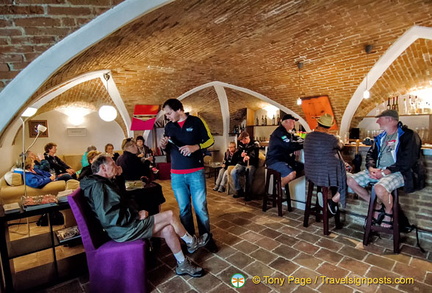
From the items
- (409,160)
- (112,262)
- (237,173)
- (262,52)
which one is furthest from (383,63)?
(112,262)

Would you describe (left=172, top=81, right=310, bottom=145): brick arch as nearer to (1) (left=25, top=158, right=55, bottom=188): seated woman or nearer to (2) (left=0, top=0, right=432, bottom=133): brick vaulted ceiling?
(2) (left=0, top=0, right=432, bottom=133): brick vaulted ceiling

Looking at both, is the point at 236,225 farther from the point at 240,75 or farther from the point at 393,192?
the point at 240,75

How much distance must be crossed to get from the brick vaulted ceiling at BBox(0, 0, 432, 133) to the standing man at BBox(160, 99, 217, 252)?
143 cm

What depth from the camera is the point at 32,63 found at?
2344 mm

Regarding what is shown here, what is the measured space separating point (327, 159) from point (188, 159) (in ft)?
6.12

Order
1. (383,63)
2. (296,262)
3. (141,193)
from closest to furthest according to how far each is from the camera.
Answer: (296,262), (141,193), (383,63)

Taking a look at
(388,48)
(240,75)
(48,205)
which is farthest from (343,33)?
(48,205)

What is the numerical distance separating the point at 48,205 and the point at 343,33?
5.18m

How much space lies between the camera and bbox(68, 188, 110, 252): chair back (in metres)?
1.97

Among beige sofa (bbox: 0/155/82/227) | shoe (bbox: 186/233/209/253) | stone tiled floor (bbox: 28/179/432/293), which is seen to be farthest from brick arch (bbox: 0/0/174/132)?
beige sofa (bbox: 0/155/82/227)

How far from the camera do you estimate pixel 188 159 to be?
2.76 m

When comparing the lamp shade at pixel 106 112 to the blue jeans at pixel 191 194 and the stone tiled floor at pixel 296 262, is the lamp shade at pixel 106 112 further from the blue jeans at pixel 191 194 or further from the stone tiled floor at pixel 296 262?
the stone tiled floor at pixel 296 262

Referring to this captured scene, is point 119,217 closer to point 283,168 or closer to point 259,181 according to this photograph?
point 283,168

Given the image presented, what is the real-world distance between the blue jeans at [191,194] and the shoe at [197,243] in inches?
3.6
